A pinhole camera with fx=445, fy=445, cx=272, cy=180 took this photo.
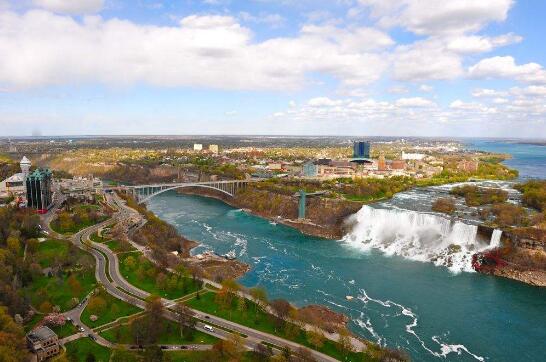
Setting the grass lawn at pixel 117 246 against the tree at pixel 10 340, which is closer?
the tree at pixel 10 340

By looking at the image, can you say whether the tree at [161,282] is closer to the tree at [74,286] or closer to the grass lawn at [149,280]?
the grass lawn at [149,280]

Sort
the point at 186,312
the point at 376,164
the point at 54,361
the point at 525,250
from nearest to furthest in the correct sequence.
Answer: the point at 54,361 → the point at 186,312 → the point at 525,250 → the point at 376,164

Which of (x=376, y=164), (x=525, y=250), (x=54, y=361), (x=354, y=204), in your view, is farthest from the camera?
(x=376, y=164)

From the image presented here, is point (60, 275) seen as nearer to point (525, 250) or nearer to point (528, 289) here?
point (528, 289)

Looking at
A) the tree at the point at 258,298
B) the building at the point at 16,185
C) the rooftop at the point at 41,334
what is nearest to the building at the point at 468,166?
the tree at the point at 258,298

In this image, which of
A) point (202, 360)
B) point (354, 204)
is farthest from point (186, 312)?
point (354, 204)

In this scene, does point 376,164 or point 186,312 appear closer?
point 186,312
